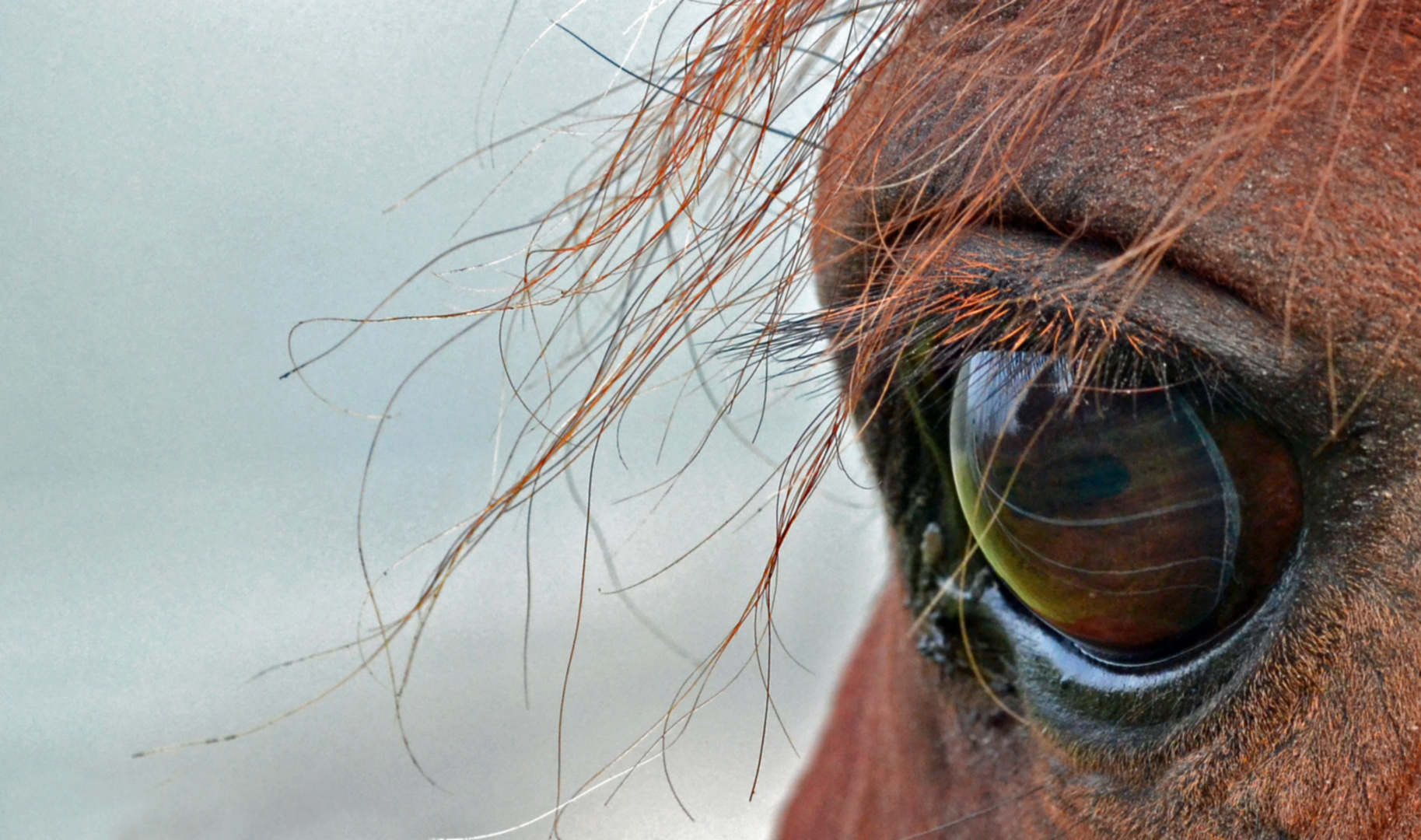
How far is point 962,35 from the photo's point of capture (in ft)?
2.36

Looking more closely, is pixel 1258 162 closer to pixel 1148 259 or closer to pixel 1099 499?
pixel 1148 259

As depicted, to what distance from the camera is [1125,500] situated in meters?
0.67

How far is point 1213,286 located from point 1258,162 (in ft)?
0.23

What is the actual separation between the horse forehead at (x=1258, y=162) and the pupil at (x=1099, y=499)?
0.10 metres

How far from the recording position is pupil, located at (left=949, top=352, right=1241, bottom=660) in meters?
0.65

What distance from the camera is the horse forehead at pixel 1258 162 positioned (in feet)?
1.84

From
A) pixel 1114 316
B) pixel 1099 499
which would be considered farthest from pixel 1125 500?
pixel 1114 316

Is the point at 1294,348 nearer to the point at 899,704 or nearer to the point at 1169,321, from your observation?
the point at 1169,321

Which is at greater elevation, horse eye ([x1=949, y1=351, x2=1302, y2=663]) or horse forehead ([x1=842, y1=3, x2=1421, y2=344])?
horse forehead ([x1=842, y1=3, x2=1421, y2=344])

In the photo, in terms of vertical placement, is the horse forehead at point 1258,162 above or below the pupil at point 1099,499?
above

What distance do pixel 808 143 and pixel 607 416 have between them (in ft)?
0.81

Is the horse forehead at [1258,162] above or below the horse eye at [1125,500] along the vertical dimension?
above

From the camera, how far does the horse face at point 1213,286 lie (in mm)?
565

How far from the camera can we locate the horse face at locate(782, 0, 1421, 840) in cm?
56
